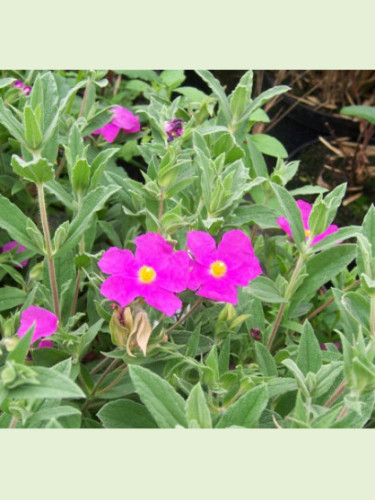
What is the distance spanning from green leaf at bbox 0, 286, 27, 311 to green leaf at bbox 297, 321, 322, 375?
0.49m

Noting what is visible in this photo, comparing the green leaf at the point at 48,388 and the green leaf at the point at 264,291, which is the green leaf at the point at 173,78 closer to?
the green leaf at the point at 264,291

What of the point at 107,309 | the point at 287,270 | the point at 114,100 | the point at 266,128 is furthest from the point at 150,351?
the point at 266,128

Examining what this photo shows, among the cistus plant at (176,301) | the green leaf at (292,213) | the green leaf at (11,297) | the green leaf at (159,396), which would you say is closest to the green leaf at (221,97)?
the cistus plant at (176,301)

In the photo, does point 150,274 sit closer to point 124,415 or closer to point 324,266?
point 124,415

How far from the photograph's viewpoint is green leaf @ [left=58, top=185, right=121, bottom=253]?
873 mm

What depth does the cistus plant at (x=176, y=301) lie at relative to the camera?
2.21ft

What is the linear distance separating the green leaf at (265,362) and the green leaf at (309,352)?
0.25 feet

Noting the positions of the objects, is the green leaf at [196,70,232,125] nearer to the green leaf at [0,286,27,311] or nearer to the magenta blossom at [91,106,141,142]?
the magenta blossom at [91,106,141,142]

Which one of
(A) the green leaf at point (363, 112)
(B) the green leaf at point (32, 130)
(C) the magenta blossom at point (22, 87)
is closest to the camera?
(B) the green leaf at point (32, 130)

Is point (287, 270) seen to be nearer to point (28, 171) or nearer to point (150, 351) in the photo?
point (150, 351)

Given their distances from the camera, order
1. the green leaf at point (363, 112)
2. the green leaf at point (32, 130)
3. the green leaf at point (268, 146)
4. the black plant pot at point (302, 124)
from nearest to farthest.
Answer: the green leaf at point (32, 130) → the green leaf at point (268, 146) → the green leaf at point (363, 112) → the black plant pot at point (302, 124)

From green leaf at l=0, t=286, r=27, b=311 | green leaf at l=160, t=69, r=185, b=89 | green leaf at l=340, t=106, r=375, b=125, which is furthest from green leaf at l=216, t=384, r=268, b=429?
green leaf at l=340, t=106, r=375, b=125

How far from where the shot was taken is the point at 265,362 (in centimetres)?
91

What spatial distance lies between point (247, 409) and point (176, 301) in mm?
190
